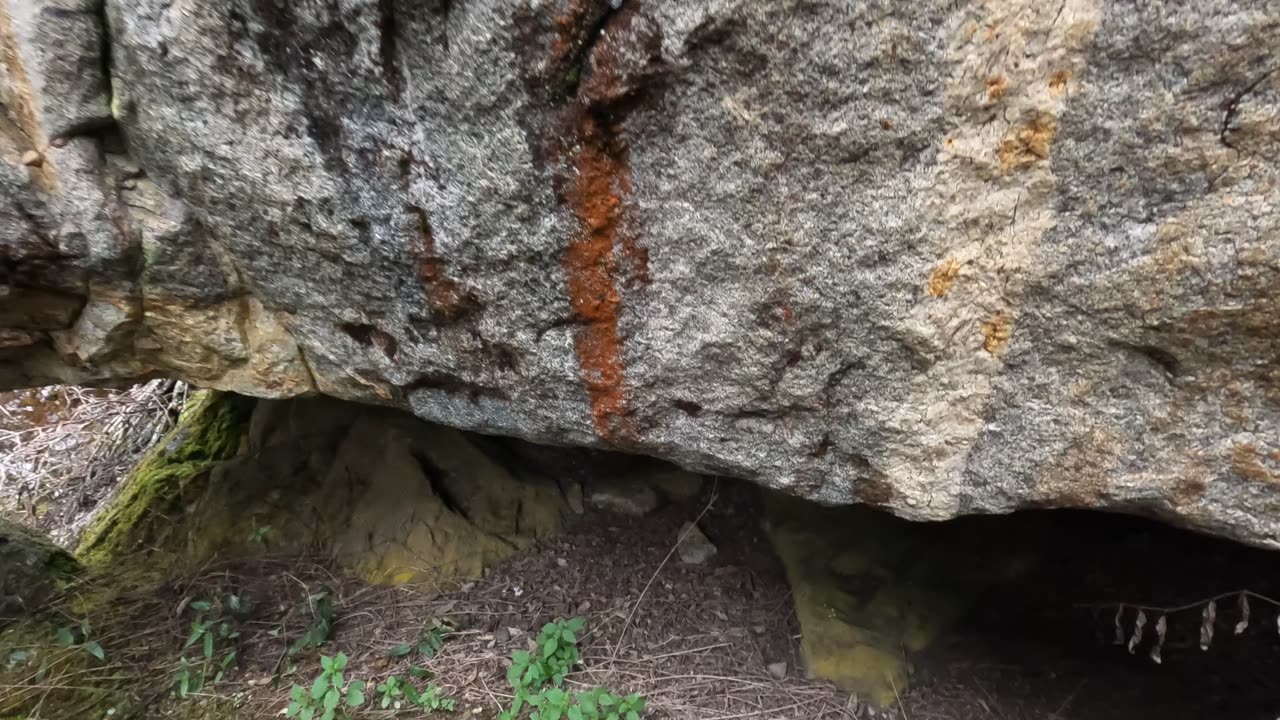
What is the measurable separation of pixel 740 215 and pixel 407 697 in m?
1.44

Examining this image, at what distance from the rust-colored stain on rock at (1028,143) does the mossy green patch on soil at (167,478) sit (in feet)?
7.90

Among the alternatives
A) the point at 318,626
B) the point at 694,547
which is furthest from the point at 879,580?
the point at 318,626

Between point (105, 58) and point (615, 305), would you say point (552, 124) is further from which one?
point (105, 58)

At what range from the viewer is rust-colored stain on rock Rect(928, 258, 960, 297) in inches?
38.8

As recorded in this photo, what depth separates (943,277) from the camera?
99 centimetres

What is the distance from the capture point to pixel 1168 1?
0.76 metres

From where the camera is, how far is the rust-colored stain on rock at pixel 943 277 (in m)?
0.98

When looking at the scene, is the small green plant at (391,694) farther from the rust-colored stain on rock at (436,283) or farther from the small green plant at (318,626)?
the rust-colored stain on rock at (436,283)

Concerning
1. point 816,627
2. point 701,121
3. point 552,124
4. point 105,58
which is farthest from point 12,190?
point 816,627

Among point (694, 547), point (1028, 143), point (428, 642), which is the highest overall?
point (1028, 143)

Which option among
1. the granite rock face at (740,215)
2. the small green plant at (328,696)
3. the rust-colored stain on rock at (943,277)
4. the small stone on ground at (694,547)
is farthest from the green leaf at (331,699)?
the rust-colored stain on rock at (943,277)

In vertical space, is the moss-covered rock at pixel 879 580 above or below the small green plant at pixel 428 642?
above

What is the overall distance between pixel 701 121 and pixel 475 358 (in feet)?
2.05

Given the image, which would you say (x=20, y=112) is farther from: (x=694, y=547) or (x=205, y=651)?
(x=694, y=547)
